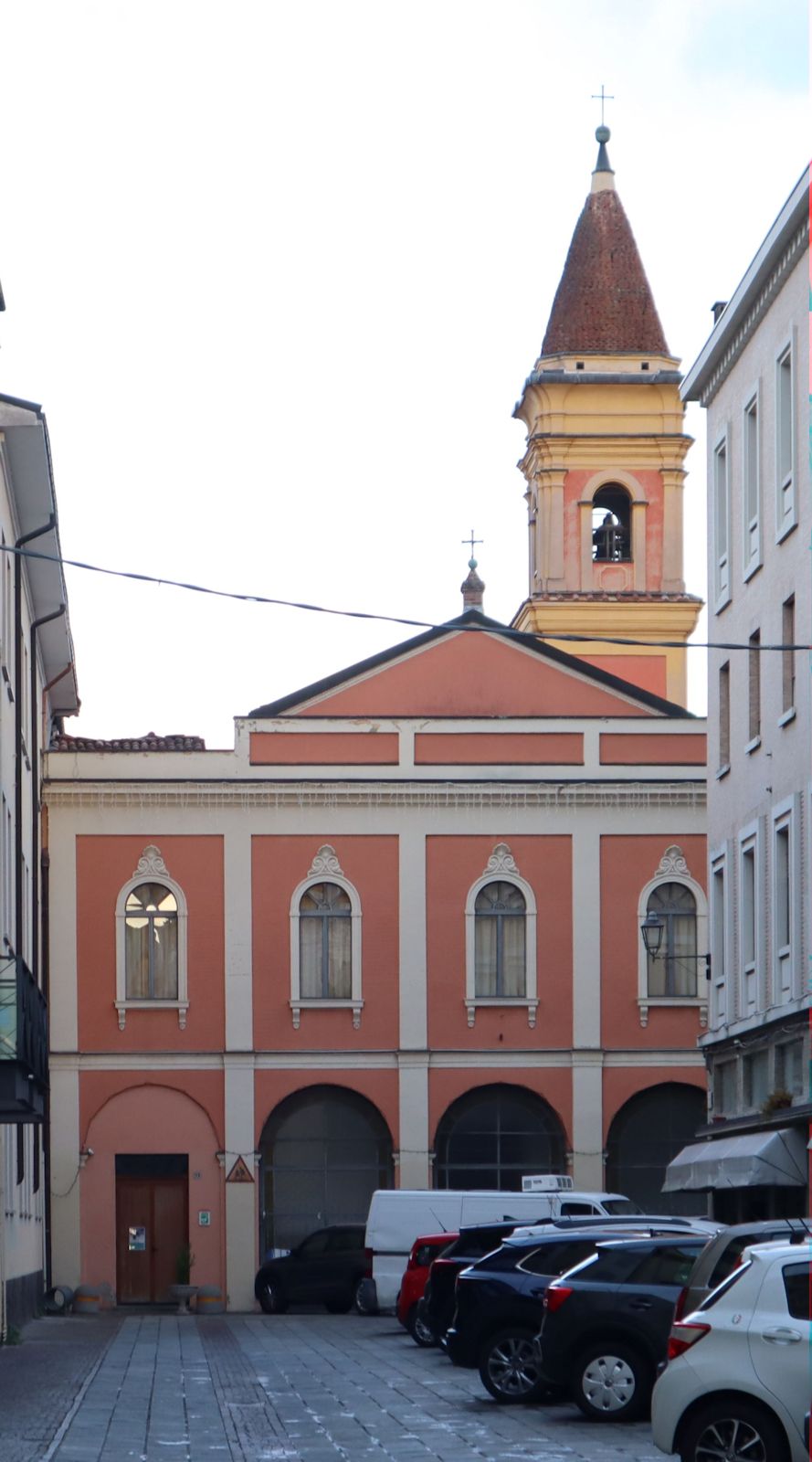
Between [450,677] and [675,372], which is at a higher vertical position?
[675,372]

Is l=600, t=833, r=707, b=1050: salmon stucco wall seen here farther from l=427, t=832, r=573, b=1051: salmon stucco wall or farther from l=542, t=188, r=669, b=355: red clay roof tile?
l=542, t=188, r=669, b=355: red clay roof tile

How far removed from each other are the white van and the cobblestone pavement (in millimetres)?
2810

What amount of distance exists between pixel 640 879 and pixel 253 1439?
27100 millimetres

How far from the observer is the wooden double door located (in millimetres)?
43688

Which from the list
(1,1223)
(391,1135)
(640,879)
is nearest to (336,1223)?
(391,1135)

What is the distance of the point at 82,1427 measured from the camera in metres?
19.6

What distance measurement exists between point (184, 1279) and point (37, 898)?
290 inches

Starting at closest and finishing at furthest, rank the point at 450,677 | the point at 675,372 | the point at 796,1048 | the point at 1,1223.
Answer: the point at 796,1048
the point at 1,1223
the point at 450,677
the point at 675,372

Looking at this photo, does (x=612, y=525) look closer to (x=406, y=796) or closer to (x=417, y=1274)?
(x=406, y=796)

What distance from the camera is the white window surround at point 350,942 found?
4475cm

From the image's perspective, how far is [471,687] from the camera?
46812 mm

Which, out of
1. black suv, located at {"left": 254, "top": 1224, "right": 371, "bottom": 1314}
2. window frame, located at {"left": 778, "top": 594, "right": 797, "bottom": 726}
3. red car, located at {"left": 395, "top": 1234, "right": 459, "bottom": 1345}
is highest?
window frame, located at {"left": 778, "top": 594, "right": 797, "bottom": 726}

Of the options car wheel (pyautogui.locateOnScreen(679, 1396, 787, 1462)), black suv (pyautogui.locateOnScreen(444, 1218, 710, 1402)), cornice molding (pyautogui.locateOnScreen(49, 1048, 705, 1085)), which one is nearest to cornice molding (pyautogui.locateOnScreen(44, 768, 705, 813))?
cornice molding (pyautogui.locateOnScreen(49, 1048, 705, 1085))

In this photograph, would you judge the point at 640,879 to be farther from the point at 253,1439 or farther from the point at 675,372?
the point at 253,1439
